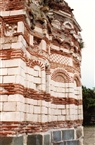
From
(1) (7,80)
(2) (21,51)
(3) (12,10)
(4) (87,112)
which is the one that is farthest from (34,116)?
(4) (87,112)

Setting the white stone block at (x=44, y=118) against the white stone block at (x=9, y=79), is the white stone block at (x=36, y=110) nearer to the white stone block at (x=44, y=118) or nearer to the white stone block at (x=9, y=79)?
the white stone block at (x=44, y=118)

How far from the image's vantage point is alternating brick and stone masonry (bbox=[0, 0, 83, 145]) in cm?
559

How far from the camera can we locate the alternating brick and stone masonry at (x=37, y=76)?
18.4ft

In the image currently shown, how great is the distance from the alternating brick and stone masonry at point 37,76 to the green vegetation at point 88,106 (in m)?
12.6

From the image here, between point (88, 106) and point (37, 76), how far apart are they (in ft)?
52.8

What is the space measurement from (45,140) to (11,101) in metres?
2.00

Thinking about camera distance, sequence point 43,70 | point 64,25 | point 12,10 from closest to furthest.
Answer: point 12,10
point 43,70
point 64,25

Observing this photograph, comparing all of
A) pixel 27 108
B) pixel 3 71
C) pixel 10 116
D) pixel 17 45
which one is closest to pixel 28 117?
pixel 27 108

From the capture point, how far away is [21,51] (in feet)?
19.3

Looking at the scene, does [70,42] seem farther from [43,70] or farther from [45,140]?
[45,140]

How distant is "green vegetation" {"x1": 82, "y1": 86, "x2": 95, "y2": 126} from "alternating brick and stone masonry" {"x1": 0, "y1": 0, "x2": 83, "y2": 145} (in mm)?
Result: 12613

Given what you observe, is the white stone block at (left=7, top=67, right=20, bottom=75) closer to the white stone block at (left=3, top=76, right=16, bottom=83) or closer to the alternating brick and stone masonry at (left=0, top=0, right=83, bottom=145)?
the alternating brick and stone masonry at (left=0, top=0, right=83, bottom=145)

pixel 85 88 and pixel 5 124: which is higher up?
pixel 85 88

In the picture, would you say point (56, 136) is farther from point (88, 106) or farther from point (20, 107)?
point (88, 106)
